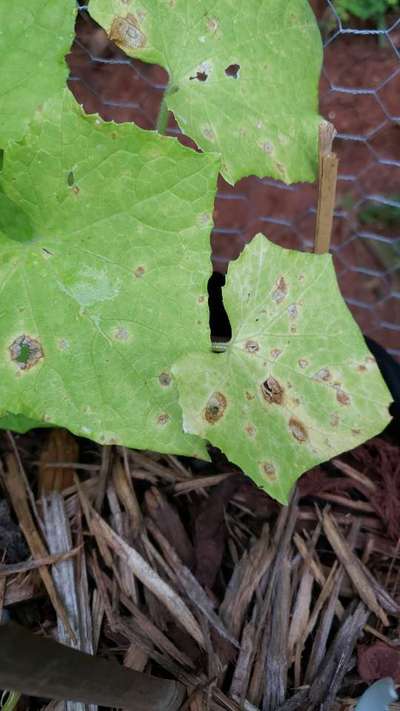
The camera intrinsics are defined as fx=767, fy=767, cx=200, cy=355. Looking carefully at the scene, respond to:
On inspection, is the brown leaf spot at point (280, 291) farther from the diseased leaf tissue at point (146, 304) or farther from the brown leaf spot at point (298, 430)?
the brown leaf spot at point (298, 430)

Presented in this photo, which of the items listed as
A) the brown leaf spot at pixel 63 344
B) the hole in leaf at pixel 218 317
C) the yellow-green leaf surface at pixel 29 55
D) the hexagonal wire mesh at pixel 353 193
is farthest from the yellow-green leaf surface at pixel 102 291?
the hexagonal wire mesh at pixel 353 193

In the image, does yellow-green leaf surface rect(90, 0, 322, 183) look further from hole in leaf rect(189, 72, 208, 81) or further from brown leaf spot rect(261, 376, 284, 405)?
brown leaf spot rect(261, 376, 284, 405)

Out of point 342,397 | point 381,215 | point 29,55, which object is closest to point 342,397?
point 342,397

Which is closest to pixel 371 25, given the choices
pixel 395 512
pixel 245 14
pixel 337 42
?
pixel 337 42

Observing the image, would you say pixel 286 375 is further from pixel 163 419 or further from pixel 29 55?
pixel 29 55

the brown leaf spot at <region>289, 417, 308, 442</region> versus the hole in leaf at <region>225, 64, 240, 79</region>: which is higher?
the hole in leaf at <region>225, 64, 240, 79</region>

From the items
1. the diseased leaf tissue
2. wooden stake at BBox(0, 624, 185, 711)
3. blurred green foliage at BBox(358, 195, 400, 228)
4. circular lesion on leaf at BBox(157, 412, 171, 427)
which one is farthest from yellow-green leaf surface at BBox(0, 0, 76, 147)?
blurred green foliage at BBox(358, 195, 400, 228)

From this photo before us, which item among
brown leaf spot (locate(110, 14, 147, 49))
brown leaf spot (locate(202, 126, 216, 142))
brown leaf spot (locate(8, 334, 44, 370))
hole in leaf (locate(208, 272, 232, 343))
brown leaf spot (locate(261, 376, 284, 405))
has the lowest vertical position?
hole in leaf (locate(208, 272, 232, 343))
